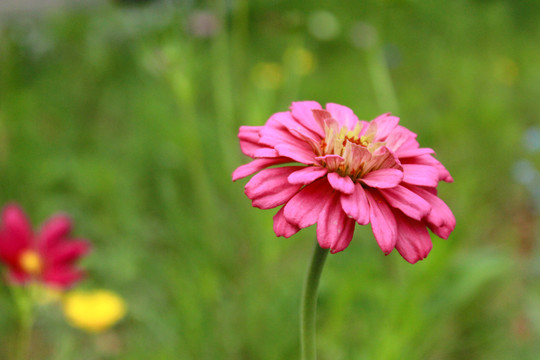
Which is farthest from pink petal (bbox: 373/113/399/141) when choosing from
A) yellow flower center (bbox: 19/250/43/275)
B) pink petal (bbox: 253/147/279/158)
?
yellow flower center (bbox: 19/250/43/275)

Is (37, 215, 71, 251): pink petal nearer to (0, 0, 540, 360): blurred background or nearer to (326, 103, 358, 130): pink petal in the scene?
(0, 0, 540, 360): blurred background

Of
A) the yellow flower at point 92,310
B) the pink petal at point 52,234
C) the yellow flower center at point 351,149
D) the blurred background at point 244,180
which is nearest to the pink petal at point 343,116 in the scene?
the yellow flower center at point 351,149

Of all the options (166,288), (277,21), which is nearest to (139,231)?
(166,288)

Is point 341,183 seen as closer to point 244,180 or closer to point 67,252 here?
point 67,252

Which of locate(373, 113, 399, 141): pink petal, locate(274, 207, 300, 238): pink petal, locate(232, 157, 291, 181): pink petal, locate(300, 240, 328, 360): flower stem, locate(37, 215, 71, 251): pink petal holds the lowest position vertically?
locate(300, 240, 328, 360): flower stem

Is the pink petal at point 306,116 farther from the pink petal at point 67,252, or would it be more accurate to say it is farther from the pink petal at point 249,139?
the pink petal at point 67,252

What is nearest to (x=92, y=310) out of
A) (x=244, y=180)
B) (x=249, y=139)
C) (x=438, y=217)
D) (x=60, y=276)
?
(x=60, y=276)
